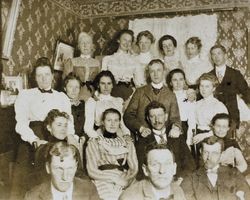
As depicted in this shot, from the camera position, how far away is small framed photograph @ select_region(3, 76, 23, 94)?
298 centimetres

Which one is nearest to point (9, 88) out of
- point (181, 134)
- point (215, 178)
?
point (181, 134)

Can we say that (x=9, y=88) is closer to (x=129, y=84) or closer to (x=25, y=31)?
(x=25, y=31)

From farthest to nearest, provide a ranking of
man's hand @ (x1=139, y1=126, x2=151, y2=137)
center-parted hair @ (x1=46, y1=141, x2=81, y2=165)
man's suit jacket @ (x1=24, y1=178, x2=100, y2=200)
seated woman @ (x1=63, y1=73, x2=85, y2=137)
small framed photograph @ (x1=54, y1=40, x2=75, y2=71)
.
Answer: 1. small framed photograph @ (x1=54, y1=40, x2=75, y2=71)
2. seated woman @ (x1=63, y1=73, x2=85, y2=137)
3. man's hand @ (x1=139, y1=126, x2=151, y2=137)
4. center-parted hair @ (x1=46, y1=141, x2=81, y2=165)
5. man's suit jacket @ (x1=24, y1=178, x2=100, y2=200)

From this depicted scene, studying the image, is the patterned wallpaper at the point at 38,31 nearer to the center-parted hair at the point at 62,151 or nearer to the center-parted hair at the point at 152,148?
the center-parted hair at the point at 62,151

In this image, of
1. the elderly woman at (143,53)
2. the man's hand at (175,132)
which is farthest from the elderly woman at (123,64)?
→ the man's hand at (175,132)

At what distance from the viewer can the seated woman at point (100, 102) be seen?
10.4 ft

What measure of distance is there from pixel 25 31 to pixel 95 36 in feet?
1.79

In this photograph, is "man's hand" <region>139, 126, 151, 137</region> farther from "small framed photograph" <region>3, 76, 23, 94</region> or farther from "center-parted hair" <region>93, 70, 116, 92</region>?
"small framed photograph" <region>3, 76, 23, 94</region>

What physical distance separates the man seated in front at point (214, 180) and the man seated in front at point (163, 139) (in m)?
0.08

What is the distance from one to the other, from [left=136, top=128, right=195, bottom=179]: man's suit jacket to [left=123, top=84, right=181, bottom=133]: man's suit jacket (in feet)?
0.33

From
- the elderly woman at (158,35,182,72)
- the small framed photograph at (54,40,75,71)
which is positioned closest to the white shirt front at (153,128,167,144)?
the elderly woman at (158,35,182,72)

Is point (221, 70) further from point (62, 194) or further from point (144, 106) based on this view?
point (62, 194)

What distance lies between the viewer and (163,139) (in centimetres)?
308

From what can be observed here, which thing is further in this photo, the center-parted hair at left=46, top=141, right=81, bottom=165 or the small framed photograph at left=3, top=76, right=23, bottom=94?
the small framed photograph at left=3, top=76, right=23, bottom=94
